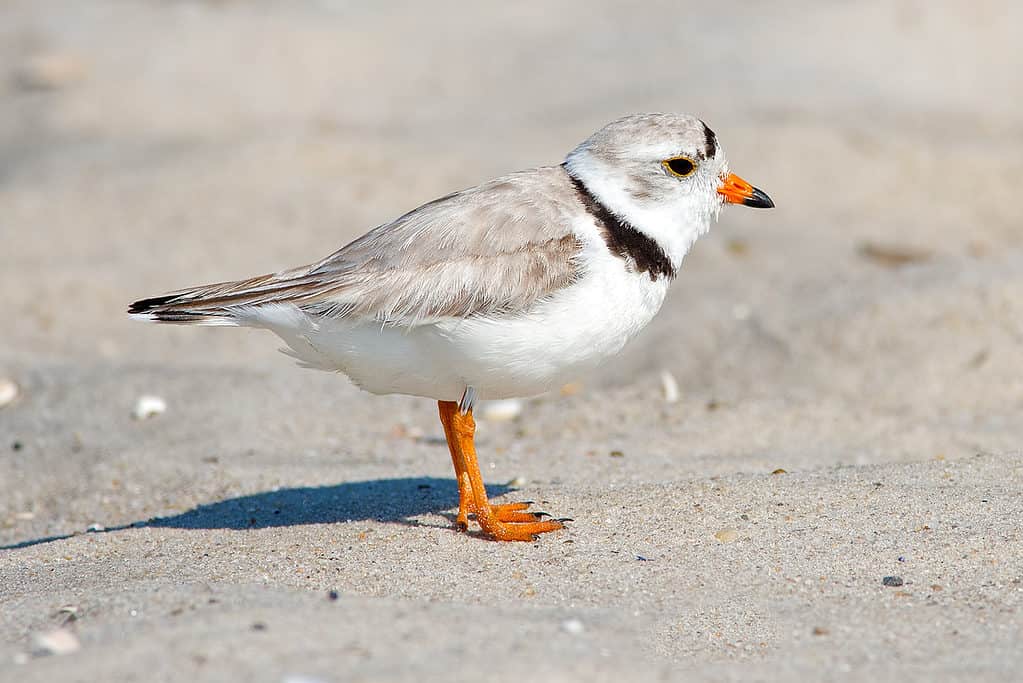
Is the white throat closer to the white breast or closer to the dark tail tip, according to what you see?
the white breast

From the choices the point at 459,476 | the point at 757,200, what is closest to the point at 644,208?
the point at 757,200

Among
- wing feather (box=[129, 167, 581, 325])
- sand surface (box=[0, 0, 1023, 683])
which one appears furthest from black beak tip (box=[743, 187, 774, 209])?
sand surface (box=[0, 0, 1023, 683])

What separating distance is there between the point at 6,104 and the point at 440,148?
449cm

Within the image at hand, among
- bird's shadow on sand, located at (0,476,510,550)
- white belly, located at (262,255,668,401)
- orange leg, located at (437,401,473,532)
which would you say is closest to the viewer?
white belly, located at (262,255,668,401)

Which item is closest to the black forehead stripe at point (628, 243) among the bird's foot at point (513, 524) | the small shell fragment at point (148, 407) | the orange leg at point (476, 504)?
the orange leg at point (476, 504)

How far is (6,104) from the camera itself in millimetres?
12008

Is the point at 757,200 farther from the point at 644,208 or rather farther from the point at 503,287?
the point at 503,287

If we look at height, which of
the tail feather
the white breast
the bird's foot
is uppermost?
the tail feather

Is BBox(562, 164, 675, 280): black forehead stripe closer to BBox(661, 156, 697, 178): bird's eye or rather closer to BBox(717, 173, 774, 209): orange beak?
BBox(661, 156, 697, 178): bird's eye

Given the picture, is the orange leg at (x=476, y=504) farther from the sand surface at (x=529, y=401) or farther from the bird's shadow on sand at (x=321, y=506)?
the bird's shadow on sand at (x=321, y=506)

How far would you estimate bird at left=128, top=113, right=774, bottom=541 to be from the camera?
4527 millimetres

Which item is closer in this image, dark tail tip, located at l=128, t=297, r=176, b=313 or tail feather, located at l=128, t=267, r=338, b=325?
tail feather, located at l=128, t=267, r=338, b=325

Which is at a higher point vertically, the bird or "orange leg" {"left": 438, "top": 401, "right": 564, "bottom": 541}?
the bird

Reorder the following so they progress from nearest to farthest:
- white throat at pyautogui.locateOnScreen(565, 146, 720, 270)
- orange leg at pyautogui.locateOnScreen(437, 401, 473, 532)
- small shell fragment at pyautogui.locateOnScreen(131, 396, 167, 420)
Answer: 1. white throat at pyautogui.locateOnScreen(565, 146, 720, 270)
2. orange leg at pyautogui.locateOnScreen(437, 401, 473, 532)
3. small shell fragment at pyautogui.locateOnScreen(131, 396, 167, 420)
